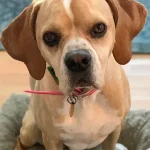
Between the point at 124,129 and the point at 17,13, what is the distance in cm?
119

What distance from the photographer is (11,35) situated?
51.6 inches

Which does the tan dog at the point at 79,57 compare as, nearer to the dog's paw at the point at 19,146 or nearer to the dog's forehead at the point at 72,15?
the dog's forehead at the point at 72,15

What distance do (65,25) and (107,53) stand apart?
A: 0.47ft

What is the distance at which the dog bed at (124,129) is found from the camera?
173 centimetres

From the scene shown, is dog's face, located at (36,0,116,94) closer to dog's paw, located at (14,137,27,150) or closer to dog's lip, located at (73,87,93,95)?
dog's lip, located at (73,87,93,95)

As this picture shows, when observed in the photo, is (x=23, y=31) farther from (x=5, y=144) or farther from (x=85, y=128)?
(x=5, y=144)

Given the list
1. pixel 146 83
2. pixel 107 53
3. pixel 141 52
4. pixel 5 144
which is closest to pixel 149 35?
pixel 141 52

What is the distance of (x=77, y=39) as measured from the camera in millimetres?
1172

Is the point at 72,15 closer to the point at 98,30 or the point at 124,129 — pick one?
the point at 98,30

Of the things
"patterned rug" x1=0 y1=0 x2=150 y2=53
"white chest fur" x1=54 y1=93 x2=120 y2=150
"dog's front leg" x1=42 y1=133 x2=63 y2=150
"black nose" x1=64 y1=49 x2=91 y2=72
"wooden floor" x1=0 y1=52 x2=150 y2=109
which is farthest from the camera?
"patterned rug" x1=0 y1=0 x2=150 y2=53

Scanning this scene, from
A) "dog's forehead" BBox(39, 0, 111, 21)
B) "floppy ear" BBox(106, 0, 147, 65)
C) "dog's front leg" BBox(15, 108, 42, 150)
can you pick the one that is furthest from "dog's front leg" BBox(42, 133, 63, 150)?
"dog's forehead" BBox(39, 0, 111, 21)

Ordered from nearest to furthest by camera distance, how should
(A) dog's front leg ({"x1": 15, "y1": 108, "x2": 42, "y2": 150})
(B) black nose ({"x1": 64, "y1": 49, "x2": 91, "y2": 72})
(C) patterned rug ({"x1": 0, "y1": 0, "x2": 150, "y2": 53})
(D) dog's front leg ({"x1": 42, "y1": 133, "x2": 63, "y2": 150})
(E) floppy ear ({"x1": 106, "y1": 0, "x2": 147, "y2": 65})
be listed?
(B) black nose ({"x1": 64, "y1": 49, "x2": 91, "y2": 72}) < (E) floppy ear ({"x1": 106, "y1": 0, "x2": 147, "y2": 65}) < (D) dog's front leg ({"x1": 42, "y1": 133, "x2": 63, "y2": 150}) < (A) dog's front leg ({"x1": 15, "y1": 108, "x2": 42, "y2": 150}) < (C) patterned rug ({"x1": 0, "y1": 0, "x2": 150, "y2": 53})

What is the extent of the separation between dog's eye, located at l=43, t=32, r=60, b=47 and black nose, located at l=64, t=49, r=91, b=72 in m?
0.08

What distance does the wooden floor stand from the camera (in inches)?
80.6
